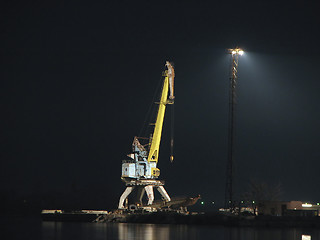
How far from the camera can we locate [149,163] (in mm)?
98312

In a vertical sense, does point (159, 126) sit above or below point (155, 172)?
above

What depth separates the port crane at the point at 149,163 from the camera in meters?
98.1

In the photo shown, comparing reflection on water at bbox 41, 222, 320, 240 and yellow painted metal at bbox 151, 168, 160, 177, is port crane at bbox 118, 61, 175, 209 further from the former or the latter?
reflection on water at bbox 41, 222, 320, 240

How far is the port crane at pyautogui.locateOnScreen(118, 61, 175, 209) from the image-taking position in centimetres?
9806

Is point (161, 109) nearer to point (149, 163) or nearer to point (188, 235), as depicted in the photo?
point (149, 163)

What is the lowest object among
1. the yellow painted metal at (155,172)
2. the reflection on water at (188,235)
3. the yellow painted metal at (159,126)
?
the reflection on water at (188,235)

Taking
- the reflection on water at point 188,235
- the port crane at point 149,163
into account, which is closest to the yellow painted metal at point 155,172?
the port crane at point 149,163

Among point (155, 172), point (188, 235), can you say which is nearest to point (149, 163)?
point (155, 172)

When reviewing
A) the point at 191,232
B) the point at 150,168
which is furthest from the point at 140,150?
the point at 191,232

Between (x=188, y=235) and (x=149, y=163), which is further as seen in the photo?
(x=149, y=163)

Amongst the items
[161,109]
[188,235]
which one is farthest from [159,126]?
[188,235]

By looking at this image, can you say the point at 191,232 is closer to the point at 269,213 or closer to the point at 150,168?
the point at 269,213

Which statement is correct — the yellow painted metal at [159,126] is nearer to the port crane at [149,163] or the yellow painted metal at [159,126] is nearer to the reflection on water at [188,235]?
the port crane at [149,163]

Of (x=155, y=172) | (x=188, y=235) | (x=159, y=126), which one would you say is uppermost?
(x=159, y=126)
